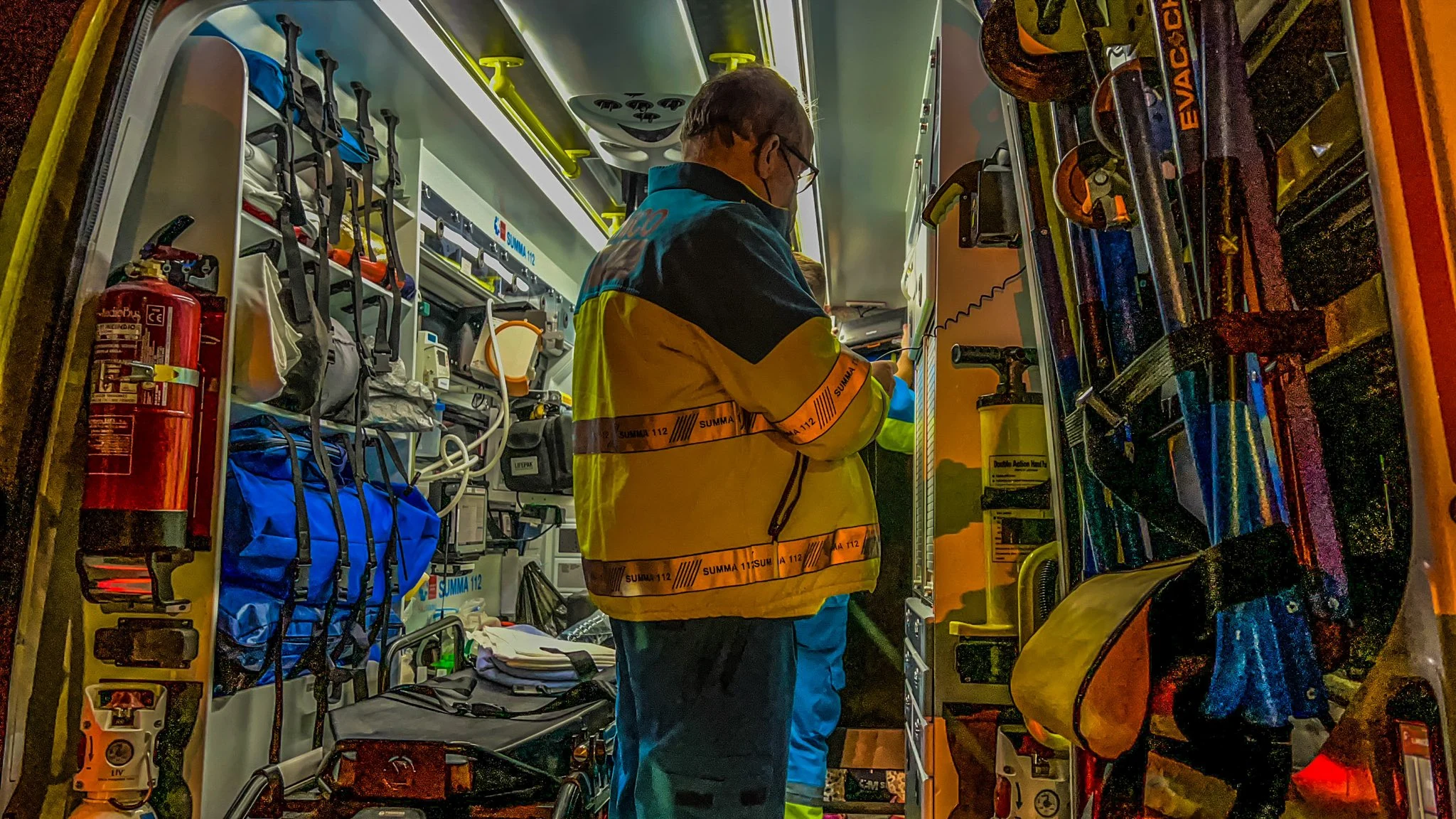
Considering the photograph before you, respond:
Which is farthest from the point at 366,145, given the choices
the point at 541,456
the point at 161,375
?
the point at 161,375

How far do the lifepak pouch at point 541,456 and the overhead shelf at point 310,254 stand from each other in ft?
4.24

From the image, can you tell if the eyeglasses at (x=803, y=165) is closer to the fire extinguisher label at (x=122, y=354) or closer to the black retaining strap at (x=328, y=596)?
the fire extinguisher label at (x=122, y=354)

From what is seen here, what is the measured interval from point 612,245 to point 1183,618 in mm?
1562

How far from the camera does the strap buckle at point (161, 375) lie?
186 cm

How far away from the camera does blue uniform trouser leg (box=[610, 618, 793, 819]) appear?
5.85 ft

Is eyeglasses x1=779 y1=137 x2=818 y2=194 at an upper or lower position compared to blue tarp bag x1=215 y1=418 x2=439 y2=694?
upper

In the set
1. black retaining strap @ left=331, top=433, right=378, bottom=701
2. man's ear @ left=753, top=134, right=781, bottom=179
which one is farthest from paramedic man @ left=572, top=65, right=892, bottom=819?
black retaining strap @ left=331, top=433, right=378, bottom=701

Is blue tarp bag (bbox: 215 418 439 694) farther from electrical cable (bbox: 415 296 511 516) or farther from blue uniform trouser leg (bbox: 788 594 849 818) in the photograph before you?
blue uniform trouser leg (bbox: 788 594 849 818)

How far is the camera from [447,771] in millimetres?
2518

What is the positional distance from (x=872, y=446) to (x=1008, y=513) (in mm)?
1817

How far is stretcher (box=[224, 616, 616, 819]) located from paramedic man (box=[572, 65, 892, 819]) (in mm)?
658

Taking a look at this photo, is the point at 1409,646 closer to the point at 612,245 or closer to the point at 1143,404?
the point at 1143,404

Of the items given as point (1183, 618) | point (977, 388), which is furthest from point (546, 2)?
point (1183, 618)

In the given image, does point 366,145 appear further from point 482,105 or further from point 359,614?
point 359,614
